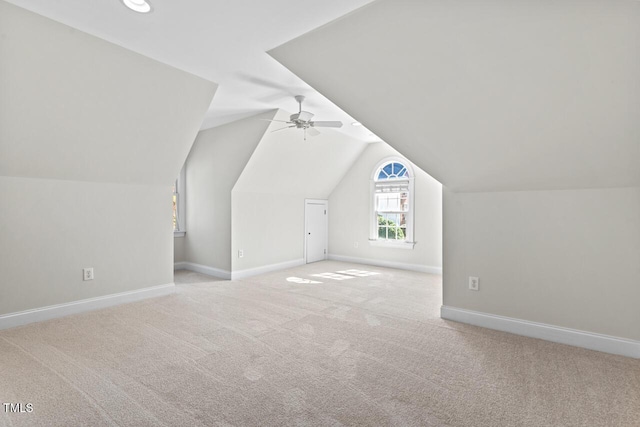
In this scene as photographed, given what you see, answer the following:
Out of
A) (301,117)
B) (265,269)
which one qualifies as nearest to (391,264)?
(265,269)

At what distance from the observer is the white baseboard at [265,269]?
548 cm

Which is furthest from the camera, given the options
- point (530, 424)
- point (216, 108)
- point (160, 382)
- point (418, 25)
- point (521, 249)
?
point (216, 108)

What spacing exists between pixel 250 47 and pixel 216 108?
195 centimetres

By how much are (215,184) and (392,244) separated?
3.65 meters

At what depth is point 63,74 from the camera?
2.72 meters

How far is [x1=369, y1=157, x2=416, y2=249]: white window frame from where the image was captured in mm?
6309

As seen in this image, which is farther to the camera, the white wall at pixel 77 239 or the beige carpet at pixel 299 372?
the white wall at pixel 77 239

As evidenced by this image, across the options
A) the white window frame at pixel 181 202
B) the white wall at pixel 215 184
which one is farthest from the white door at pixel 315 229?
the white window frame at pixel 181 202

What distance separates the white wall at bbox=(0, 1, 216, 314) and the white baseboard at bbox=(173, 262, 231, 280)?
3.70 ft

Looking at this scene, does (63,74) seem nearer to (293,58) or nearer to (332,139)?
(293,58)

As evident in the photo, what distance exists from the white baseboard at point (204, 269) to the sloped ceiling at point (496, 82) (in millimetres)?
3696

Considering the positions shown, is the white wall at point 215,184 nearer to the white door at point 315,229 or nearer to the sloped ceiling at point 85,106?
the sloped ceiling at point 85,106

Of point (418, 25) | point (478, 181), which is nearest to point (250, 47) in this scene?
point (418, 25)

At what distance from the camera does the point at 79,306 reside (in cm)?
366
